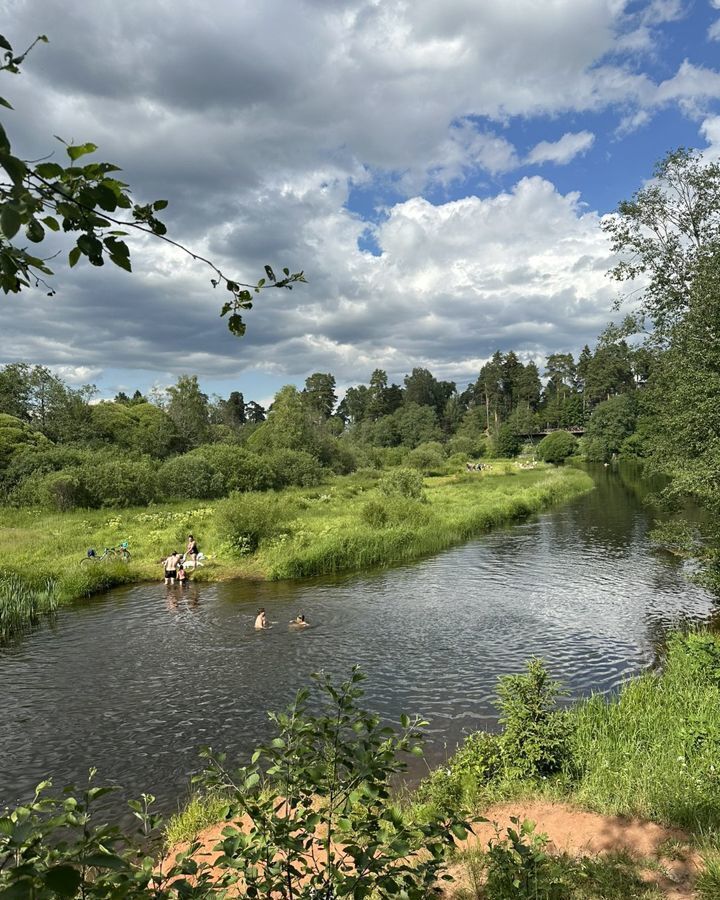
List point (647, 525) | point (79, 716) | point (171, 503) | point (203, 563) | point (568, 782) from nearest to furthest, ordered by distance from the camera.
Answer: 1. point (568, 782)
2. point (79, 716)
3. point (203, 563)
4. point (647, 525)
5. point (171, 503)

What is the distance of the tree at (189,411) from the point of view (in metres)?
72.1

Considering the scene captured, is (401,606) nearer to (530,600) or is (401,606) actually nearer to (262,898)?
(530,600)

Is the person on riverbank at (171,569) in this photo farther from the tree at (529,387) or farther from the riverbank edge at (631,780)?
the tree at (529,387)

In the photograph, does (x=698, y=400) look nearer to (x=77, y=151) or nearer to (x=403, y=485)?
(x=77, y=151)

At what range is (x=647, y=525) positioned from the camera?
3831 cm

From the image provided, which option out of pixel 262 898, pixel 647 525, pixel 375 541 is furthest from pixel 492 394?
pixel 262 898

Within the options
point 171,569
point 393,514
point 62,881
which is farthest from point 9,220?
point 393,514

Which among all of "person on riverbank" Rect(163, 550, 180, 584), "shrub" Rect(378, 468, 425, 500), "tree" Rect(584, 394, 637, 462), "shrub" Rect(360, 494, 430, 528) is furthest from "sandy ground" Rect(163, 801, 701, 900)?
"tree" Rect(584, 394, 637, 462)

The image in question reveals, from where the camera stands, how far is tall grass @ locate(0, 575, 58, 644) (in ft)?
68.4

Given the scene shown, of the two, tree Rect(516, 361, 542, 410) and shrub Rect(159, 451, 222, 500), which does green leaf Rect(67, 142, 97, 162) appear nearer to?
shrub Rect(159, 451, 222, 500)

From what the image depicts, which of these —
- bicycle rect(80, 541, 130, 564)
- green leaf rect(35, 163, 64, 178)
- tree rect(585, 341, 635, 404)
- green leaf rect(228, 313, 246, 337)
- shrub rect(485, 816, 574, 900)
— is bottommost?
bicycle rect(80, 541, 130, 564)

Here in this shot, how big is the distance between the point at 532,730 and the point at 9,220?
10517 mm

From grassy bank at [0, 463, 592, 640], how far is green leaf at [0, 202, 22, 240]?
2510cm

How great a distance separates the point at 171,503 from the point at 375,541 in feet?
75.8
